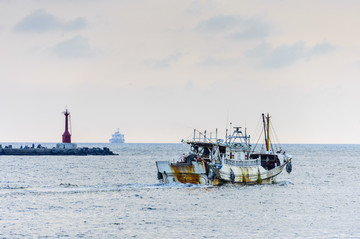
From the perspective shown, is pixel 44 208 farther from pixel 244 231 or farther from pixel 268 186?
pixel 268 186

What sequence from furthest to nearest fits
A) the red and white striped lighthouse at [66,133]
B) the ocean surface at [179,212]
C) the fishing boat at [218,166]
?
the red and white striped lighthouse at [66,133] → the fishing boat at [218,166] → the ocean surface at [179,212]

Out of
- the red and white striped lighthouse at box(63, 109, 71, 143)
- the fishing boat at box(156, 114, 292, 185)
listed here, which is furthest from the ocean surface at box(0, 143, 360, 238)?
the red and white striped lighthouse at box(63, 109, 71, 143)

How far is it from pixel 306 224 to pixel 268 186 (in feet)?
82.8

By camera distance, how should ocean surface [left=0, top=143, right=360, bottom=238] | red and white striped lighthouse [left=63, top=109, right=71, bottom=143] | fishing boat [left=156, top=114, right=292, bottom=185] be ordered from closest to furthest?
ocean surface [left=0, top=143, right=360, bottom=238]
fishing boat [left=156, top=114, right=292, bottom=185]
red and white striped lighthouse [left=63, top=109, right=71, bottom=143]

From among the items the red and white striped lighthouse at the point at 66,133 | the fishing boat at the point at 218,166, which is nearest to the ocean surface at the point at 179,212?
the fishing boat at the point at 218,166

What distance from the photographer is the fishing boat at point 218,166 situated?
60.2 m

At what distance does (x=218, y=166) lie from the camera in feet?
199

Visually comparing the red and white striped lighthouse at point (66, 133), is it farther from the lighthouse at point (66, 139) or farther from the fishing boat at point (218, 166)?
the fishing boat at point (218, 166)

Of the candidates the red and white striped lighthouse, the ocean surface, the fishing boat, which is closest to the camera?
the ocean surface

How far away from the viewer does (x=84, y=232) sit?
36.8 meters

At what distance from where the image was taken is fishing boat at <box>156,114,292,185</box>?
60188 mm

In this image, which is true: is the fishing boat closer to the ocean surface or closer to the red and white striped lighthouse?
the ocean surface

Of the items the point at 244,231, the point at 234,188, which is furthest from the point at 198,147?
the point at 244,231

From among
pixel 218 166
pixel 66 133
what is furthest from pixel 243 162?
pixel 66 133
